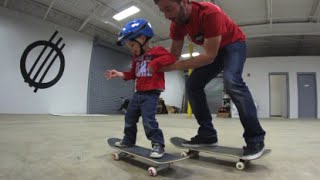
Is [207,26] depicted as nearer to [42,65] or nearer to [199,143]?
[199,143]

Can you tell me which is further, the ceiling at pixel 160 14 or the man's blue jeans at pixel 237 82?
the ceiling at pixel 160 14

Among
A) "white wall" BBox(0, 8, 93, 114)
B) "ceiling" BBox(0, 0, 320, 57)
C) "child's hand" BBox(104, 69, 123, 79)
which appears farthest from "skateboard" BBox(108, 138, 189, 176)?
"white wall" BBox(0, 8, 93, 114)

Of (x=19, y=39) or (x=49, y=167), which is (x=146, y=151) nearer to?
(x=49, y=167)

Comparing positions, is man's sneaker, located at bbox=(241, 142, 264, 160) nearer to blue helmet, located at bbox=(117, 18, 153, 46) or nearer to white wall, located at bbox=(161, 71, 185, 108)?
blue helmet, located at bbox=(117, 18, 153, 46)

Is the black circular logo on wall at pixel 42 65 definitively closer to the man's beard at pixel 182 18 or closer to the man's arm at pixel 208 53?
the man's beard at pixel 182 18

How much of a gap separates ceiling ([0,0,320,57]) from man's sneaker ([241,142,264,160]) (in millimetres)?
7320

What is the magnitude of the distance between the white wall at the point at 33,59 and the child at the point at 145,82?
316 inches

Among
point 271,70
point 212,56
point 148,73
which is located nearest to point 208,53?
point 212,56

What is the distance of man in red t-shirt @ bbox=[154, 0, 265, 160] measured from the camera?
1.42 m

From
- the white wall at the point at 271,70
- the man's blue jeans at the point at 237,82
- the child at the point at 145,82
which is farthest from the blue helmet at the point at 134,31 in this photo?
the white wall at the point at 271,70

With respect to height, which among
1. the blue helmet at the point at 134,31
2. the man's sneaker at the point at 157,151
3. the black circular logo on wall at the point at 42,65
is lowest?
the man's sneaker at the point at 157,151

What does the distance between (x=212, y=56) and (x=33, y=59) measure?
359 inches

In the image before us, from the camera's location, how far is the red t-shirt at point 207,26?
1.41m

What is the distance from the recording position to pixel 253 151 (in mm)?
1536
